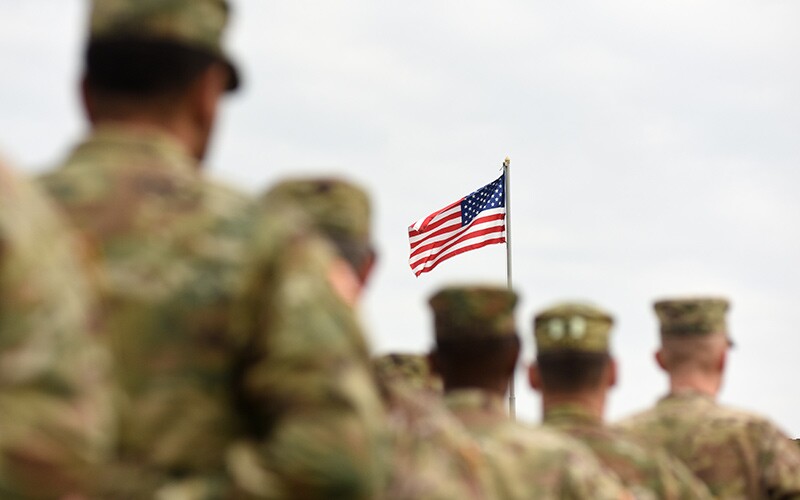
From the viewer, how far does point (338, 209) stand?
5812 mm

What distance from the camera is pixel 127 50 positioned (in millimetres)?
3986

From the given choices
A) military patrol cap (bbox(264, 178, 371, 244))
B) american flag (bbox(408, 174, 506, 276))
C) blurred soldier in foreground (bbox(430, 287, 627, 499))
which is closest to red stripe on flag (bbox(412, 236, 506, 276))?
american flag (bbox(408, 174, 506, 276))

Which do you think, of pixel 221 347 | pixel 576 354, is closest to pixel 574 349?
pixel 576 354

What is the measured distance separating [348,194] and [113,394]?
2.34 meters

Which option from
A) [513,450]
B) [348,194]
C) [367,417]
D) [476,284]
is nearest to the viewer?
[367,417]

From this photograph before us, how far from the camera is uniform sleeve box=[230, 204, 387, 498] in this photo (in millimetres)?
3488

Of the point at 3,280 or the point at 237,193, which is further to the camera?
the point at 237,193

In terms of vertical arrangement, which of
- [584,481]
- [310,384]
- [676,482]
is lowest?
[676,482]

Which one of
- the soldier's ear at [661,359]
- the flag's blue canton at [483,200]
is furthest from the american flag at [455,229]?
the soldier's ear at [661,359]

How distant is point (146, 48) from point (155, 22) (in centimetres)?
7

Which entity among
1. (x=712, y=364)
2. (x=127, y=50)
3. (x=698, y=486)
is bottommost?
(x=698, y=486)

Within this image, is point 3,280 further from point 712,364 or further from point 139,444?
point 712,364

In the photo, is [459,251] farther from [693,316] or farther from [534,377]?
[534,377]

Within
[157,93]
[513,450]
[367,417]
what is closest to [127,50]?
[157,93]
